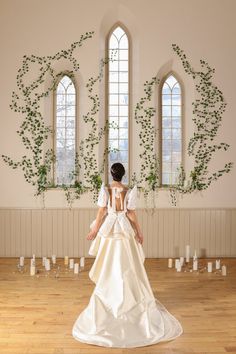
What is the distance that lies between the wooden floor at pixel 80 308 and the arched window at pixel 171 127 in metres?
1.62

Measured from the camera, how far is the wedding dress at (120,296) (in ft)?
14.7

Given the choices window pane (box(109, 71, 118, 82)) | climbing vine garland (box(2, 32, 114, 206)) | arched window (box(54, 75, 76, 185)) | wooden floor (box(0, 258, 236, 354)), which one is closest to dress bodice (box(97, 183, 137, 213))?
wooden floor (box(0, 258, 236, 354))

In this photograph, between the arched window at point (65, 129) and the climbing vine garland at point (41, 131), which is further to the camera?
the arched window at point (65, 129)

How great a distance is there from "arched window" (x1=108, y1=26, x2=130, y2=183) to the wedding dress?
347 centimetres

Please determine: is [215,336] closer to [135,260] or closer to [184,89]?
[135,260]

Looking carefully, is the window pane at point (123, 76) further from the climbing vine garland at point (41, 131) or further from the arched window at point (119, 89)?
the climbing vine garland at point (41, 131)

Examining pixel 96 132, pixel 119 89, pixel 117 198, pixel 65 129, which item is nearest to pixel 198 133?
pixel 119 89

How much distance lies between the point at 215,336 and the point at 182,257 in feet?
10.5

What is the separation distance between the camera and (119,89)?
8500 mm

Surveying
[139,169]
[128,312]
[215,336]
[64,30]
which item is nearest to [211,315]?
[215,336]

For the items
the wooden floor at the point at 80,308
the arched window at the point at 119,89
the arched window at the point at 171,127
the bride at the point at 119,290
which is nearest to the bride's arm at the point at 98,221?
the bride at the point at 119,290

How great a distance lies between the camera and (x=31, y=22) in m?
8.09

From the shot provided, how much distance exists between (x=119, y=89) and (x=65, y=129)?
110 centimetres

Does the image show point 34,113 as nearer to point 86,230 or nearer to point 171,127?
point 86,230
